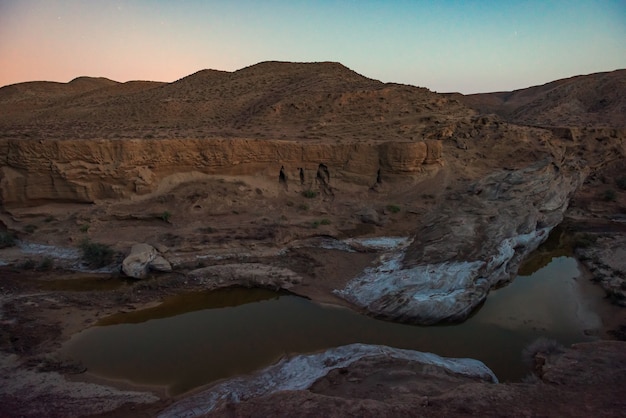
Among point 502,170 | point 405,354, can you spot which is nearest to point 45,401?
point 405,354

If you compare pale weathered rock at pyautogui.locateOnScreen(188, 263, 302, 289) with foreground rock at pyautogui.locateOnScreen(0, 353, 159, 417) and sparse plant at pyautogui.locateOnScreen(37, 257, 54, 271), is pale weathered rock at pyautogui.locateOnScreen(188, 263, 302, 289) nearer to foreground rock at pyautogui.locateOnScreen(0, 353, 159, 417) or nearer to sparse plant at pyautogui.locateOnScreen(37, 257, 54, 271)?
sparse plant at pyautogui.locateOnScreen(37, 257, 54, 271)

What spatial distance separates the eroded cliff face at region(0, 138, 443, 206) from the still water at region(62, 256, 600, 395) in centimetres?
664

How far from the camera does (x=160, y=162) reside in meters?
16.6

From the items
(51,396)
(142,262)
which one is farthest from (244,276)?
(51,396)

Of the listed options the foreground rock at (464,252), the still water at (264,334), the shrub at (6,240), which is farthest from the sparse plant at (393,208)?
the shrub at (6,240)

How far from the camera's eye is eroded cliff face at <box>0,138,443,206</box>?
50.5ft

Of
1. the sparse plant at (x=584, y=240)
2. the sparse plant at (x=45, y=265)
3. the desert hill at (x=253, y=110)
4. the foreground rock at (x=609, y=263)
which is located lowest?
the foreground rock at (x=609, y=263)

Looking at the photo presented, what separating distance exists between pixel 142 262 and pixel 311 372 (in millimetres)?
7185

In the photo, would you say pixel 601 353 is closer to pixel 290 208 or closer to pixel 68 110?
pixel 290 208

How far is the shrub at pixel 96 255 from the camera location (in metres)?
13.1

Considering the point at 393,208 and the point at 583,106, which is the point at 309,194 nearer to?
the point at 393,208

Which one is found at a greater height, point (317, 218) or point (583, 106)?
point (583, 106)

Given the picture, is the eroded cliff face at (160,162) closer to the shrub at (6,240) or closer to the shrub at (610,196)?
the shrub at (6,240)

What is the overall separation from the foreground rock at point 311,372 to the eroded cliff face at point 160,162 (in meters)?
10.5
